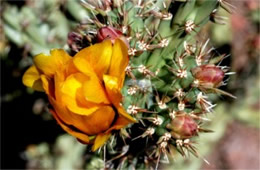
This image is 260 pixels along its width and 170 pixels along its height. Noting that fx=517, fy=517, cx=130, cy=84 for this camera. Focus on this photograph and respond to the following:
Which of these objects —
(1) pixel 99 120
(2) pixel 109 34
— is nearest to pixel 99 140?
(1) pixel 99 120

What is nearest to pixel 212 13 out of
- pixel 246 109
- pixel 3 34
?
pixel 3 34

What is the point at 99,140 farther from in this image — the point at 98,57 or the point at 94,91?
the point at 98,57

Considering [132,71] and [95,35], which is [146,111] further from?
[95,35]

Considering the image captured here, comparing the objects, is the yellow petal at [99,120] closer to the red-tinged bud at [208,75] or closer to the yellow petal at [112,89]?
the yellow petal at [112,89]

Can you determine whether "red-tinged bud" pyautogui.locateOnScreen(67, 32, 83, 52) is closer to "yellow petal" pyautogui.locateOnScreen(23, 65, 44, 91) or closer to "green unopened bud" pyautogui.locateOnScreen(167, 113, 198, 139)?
"yellow petal" pyautogui.locateOnScreen(23, 65, 44, 91)

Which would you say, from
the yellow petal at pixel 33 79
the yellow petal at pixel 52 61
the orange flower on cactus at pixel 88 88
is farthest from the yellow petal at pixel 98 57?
the yellow petal at pixel 33 79
